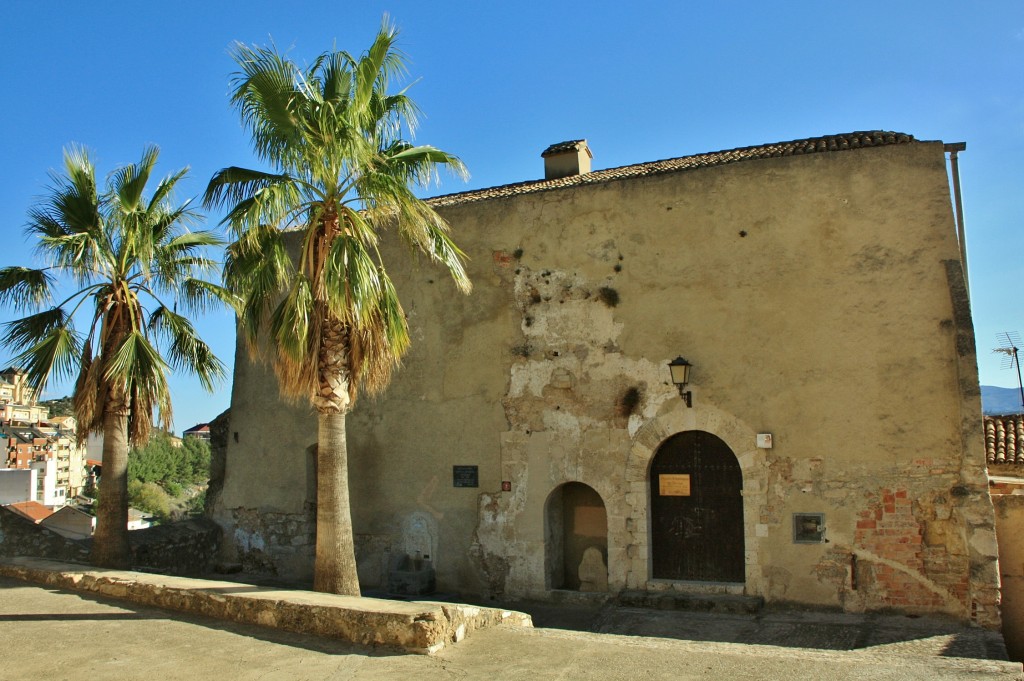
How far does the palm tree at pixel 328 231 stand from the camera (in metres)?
9.07

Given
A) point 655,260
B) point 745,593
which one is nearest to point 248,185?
point 655,260

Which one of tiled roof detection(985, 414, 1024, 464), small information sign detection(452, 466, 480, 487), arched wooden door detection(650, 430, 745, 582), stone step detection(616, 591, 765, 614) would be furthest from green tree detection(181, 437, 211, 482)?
stone step detection(616, 591, 765, 614)

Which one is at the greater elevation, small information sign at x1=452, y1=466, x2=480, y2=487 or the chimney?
the chimney

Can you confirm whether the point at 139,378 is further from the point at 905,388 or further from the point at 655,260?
the point at 905,388

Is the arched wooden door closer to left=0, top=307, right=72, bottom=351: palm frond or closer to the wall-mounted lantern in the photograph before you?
the wall-mounted lantern

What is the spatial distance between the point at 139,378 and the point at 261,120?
436 centimetres

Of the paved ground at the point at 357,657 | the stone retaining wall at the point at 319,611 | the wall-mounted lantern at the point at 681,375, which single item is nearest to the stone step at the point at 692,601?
the wall-mounted lantern at the point at 681,375

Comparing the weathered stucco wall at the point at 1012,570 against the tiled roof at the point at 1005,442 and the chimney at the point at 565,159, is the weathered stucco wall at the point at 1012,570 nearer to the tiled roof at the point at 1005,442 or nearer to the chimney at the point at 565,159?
the tiled roof at the point at 1005,442

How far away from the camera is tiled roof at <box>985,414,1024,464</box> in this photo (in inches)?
583

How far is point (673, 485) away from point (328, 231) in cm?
596

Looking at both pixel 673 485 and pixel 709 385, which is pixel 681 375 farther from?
pixel 673 485

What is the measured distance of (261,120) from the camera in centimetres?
928

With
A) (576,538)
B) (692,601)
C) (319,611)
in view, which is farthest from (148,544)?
(692,601)

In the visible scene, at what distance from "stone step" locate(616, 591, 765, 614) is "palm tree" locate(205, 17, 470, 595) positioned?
4027mm
